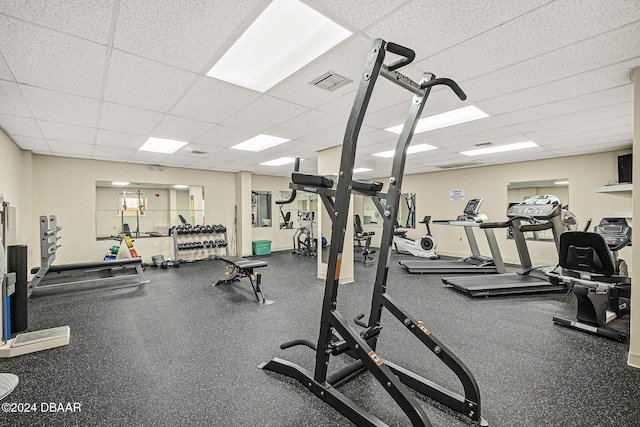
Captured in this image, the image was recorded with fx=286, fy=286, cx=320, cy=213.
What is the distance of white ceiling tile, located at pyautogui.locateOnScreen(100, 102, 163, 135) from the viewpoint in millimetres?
3197

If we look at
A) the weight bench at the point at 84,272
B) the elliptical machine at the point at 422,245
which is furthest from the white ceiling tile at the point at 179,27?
the elliptical machine at the point at 422,245

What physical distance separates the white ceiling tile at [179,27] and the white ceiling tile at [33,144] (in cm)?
389

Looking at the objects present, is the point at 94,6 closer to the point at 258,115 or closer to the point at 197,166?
the point at 258,115

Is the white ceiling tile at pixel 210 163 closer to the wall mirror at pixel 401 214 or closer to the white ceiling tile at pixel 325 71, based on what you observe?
the white ceiling tile at pixel 325 71

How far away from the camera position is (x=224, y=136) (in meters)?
4.39

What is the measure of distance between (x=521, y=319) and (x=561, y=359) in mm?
975

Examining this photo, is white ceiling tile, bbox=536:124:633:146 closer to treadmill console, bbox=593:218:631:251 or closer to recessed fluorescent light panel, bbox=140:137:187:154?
treadmill console, bbox=593:218:631:251

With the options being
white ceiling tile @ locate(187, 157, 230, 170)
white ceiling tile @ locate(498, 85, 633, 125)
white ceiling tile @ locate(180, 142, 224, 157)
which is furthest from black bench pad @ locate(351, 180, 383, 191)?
white ceiling tile @ locate(187, 157, 230, 170)

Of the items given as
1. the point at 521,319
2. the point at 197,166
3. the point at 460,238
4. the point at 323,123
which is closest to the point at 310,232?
the point at 197,166

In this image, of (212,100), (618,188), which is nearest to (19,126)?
(212,100)

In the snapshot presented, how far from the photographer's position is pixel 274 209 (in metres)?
9.24

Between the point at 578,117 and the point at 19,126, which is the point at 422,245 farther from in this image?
the point at 19,126

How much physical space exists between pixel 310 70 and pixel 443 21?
1.02 metres

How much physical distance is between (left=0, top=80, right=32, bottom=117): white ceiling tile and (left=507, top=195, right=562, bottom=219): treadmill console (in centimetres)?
614
